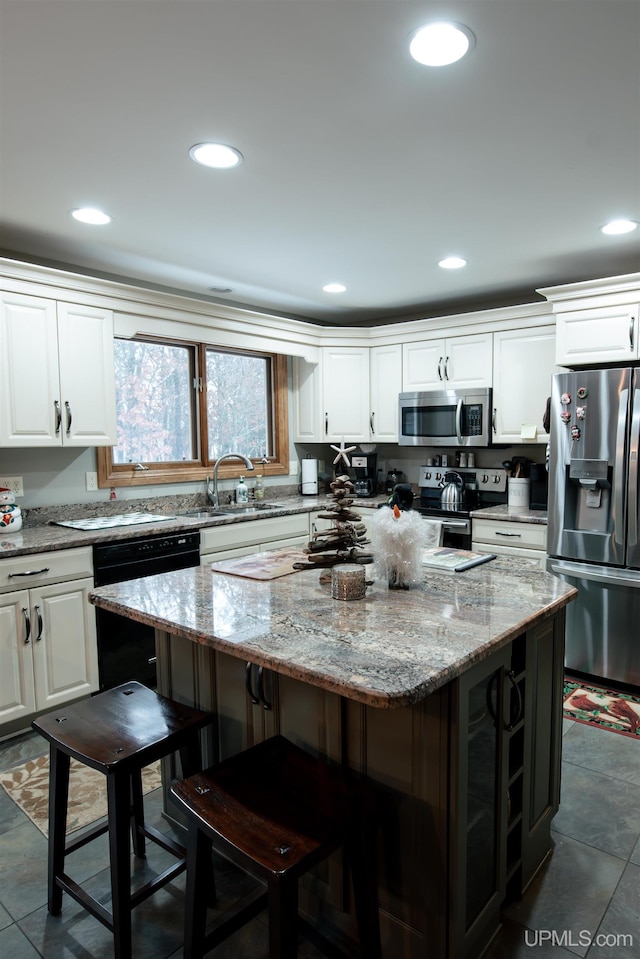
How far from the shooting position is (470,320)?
412 cm

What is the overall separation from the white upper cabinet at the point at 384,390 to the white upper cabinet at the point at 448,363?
0.25ft

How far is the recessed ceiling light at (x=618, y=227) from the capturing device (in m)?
2.76

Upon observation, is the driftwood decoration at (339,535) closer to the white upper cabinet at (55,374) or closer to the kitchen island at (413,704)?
the kitchen island at (413,704)

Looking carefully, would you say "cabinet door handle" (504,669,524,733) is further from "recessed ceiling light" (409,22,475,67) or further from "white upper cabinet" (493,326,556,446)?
"white upper cabinet" (493,326,556,446)

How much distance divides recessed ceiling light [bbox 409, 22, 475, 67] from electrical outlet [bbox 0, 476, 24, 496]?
9.21 ft

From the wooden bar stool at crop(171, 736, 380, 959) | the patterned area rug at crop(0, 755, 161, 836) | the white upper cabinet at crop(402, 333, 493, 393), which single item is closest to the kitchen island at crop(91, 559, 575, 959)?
the wooden bar stool at crop(171, 736, 380, 959)

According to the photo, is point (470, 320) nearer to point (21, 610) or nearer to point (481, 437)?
point (481, 437)

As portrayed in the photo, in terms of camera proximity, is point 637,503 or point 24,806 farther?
point 637,503

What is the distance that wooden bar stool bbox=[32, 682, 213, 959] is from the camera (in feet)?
4.74

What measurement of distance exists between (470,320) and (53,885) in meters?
3.88

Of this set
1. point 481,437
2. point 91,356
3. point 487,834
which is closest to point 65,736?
point 487,834

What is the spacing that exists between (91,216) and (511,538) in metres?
2.99

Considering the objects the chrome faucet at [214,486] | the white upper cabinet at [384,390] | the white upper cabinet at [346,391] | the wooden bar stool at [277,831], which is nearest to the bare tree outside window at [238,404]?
the chrome faucet at [214,486]

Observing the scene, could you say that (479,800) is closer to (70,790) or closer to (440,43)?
(70,790)
